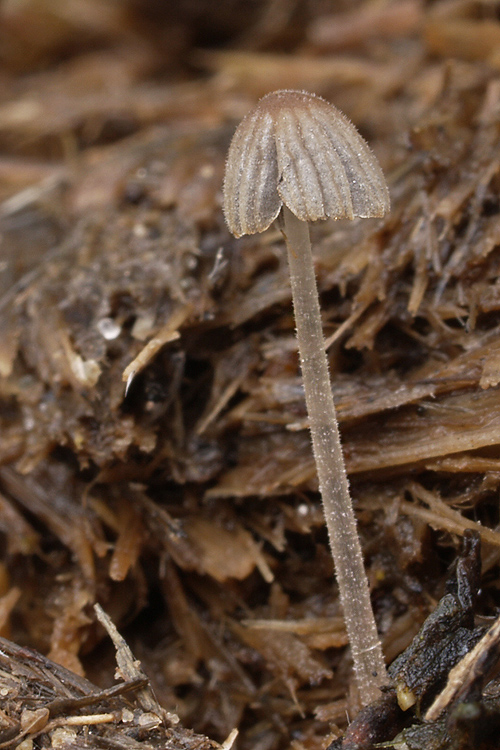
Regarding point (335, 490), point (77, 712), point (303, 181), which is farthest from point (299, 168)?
point (77, 712)

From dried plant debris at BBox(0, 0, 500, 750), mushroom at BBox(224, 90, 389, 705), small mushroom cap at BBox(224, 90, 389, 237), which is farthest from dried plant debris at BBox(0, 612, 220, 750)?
small mushroom cap at BBox(224, 90, 389, 237)

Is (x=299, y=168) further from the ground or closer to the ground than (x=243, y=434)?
further from the ground

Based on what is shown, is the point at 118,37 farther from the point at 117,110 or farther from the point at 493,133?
the point at 493,133

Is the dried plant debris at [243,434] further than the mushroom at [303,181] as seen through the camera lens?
Yes

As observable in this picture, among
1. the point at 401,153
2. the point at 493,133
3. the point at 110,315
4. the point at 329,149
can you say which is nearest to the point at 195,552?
the point at 110,315

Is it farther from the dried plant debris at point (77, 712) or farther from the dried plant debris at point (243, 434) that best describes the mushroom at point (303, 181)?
the dried plant debris at point (77, 712)


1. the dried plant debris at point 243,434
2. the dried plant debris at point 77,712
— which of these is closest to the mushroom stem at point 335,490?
the dried plant debris at point 243,434

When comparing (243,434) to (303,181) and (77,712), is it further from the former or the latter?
(303,181)
